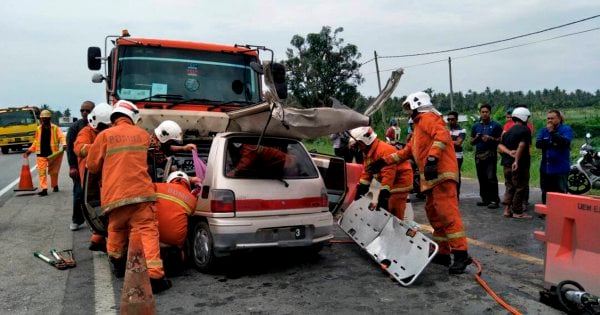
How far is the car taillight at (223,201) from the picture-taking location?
5.04m

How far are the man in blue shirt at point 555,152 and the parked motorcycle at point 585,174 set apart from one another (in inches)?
105

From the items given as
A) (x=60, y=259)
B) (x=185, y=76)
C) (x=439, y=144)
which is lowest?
(x=60, y=259)

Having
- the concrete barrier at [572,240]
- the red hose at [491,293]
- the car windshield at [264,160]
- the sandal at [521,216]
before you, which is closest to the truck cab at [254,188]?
the car windshield at [264,160]

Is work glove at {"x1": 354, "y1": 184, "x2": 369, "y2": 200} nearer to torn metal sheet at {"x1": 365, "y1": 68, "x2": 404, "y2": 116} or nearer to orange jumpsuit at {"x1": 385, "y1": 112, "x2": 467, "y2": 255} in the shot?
orange jumpsuit at {"x1": 385, "y1": 112, "x2": 467, "y2": 255}

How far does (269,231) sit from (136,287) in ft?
5.68

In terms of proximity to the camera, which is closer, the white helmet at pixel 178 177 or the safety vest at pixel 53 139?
the white helmet at pixel 178 177

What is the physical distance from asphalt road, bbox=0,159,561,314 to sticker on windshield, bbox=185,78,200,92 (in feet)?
8.67

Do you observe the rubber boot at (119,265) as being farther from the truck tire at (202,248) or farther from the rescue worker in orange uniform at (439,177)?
the rescue worker in orange uniform at (439,177)

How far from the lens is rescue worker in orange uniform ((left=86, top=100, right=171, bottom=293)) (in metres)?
4.78

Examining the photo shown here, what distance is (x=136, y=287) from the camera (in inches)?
145

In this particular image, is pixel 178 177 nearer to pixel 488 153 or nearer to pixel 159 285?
pixel 159 285

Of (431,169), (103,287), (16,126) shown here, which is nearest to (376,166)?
(431,169)

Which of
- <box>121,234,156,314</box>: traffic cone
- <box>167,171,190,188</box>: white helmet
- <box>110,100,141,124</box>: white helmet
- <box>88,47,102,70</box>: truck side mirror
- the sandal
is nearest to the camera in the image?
<box>121,234,156,314</box>: traffic cone

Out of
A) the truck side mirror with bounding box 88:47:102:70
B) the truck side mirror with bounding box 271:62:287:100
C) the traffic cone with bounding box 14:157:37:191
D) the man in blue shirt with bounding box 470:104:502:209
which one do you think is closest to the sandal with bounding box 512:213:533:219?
the man in blue shirt with bounding box 470:104:502:209
